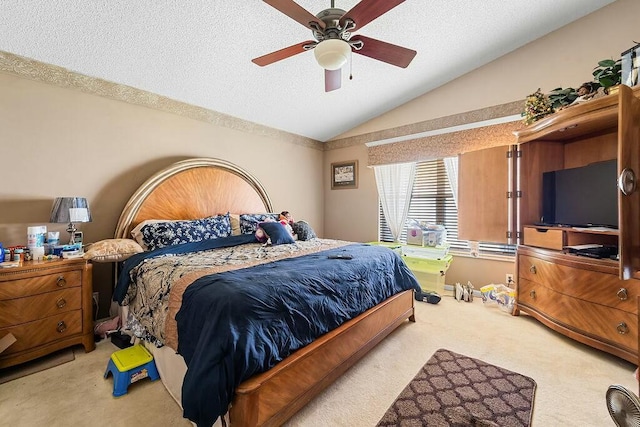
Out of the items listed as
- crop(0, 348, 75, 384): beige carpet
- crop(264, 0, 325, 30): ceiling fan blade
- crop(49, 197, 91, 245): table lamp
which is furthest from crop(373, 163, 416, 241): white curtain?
crop(0, 348, 75, 384): beige carpet

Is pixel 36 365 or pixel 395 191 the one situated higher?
pixel 395 191

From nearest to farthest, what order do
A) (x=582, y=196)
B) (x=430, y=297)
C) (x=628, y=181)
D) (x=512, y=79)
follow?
(x=628, y=181) → (x=582, y=196) → (x=512, y=79) → (x=430, y=297)

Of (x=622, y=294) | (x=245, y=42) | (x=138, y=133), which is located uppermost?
(x=245, y=42)

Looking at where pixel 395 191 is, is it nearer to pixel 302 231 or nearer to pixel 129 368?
pixel 302 231

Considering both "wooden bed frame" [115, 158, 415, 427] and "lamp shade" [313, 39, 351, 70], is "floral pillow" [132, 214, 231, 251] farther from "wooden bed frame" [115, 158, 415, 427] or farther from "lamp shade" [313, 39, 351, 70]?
"lamp shade" [313, 39, 351, 70]

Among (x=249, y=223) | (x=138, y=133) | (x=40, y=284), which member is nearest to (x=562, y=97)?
(x=249, y=223)

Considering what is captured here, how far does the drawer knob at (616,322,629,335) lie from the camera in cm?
198

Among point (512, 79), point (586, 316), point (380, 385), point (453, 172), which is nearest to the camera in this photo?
point (380, 385)

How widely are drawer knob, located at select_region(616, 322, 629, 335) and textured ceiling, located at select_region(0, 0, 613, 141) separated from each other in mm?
2851

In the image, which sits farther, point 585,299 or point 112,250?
point 112,250

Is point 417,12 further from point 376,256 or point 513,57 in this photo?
point 376,256

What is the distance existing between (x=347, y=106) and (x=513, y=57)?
208 cm

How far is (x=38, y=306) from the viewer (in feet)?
6.61

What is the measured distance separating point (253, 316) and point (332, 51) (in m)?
1.62
